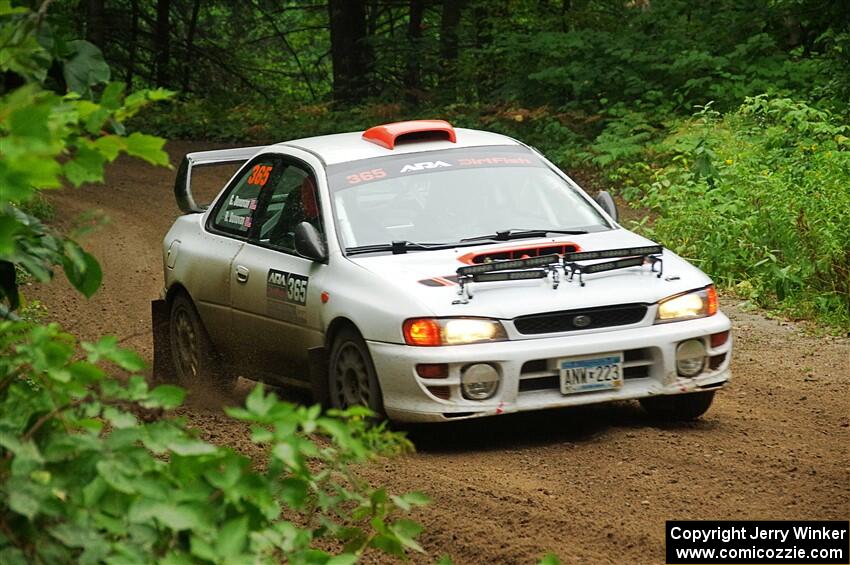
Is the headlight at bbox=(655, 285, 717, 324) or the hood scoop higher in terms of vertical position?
the hood scoop

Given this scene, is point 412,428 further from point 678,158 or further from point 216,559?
point 678,158

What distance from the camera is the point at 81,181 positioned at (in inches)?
128

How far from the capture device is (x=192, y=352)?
9625mm

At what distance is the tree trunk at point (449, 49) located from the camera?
90.8 feet

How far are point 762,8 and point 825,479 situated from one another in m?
14.9

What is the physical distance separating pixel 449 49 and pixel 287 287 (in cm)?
2133

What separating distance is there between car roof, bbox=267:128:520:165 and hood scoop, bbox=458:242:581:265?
1.28m

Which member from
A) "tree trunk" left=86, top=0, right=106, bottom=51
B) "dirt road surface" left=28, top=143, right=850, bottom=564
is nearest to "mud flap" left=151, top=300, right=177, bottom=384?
"dirt road surface" left=28, top=143, right=850, bottom=564

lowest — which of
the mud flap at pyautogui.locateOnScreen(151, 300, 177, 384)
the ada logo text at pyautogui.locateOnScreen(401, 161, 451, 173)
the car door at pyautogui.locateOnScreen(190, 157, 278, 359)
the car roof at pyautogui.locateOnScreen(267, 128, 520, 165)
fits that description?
the mud flap at pyautogui.locateOnScreen(151, 300, 177, 384)

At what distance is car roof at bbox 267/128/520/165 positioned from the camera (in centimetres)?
878

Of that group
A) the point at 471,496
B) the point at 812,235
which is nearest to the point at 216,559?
the point at 471,496

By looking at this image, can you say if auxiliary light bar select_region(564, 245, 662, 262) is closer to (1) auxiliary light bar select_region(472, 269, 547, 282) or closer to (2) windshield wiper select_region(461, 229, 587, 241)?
(1) auxiliary light bar select_region(472, 269, 547, 282)

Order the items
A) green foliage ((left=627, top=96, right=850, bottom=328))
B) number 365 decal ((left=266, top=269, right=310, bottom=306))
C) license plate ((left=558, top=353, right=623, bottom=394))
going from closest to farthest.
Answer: license plate ((left=558, top=353, right=623, bottom=394)) → number 365 decal ((left=266, top=269, right=310, bottom=306)) → green foliage ((left=627, top=96, right=850, bottom=328))

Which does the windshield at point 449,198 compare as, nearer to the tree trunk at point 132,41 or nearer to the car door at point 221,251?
the car door at point 221,251
